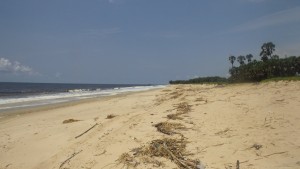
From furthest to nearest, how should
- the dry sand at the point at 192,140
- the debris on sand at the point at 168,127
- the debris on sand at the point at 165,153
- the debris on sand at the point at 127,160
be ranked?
the debris on sand at the point at 168,127 → the debris on sand at the point at 127,160 → the dry sand at the point at 192,140 → the debris on sand at the point at 165,153

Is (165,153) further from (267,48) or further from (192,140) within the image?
(267,48)

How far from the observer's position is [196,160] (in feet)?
21.6

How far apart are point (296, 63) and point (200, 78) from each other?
64489mm

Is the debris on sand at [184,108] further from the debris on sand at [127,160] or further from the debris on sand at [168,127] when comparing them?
the debris on sand at [127,160]

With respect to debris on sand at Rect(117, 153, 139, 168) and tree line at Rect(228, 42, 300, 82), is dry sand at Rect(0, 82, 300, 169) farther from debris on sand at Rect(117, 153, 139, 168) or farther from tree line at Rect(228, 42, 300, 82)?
tree line at Rect(228, 42, 300, 82)

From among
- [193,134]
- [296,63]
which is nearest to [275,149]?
[193,134]

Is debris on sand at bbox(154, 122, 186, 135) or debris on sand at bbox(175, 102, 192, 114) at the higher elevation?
debris on sand at bbox(175, 102, 192, 114)

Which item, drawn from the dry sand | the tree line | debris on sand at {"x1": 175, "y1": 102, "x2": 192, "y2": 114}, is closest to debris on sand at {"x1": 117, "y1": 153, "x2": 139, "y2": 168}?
the dry sand

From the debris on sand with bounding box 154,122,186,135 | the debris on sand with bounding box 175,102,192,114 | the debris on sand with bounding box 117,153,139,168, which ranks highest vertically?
the debris on sand with bounding box 175,102,192,114

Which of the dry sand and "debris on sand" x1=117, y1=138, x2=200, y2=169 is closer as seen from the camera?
"debris on sand" x1=117, y1=138, x2=200, y2=169

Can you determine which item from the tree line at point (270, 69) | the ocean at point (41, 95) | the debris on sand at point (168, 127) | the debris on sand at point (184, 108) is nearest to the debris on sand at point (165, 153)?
the debris on sand at point (168, 127)

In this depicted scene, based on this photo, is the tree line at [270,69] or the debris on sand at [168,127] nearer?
the debris on sand at [168,127]

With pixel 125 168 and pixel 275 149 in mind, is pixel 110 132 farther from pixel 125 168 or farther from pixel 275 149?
pixel 275 149

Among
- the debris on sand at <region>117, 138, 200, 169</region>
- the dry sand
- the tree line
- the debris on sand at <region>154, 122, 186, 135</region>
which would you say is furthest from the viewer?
the tree line
